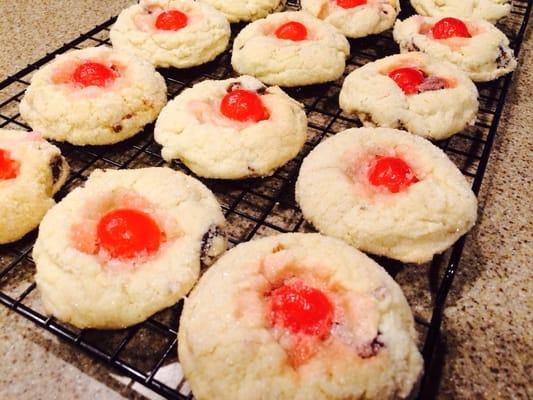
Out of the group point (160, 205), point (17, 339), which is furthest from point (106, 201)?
point (17, 339)

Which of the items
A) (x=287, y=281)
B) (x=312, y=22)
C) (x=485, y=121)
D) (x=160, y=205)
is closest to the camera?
(x=287, y=281)

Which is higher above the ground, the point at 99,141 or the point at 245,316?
the point at 245,316

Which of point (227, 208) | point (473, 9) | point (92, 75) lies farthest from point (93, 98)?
point (473, 9)

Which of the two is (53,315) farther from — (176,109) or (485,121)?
(485,121)

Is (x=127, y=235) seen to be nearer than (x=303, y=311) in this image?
No

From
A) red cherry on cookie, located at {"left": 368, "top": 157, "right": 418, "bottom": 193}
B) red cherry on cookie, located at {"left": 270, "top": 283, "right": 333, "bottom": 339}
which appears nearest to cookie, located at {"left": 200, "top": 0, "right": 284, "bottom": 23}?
red cherry on cookie, located at {"left": 368, "top": 157, "right": 418, "bottom": 193}

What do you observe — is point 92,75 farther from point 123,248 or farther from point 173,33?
point 123,248
